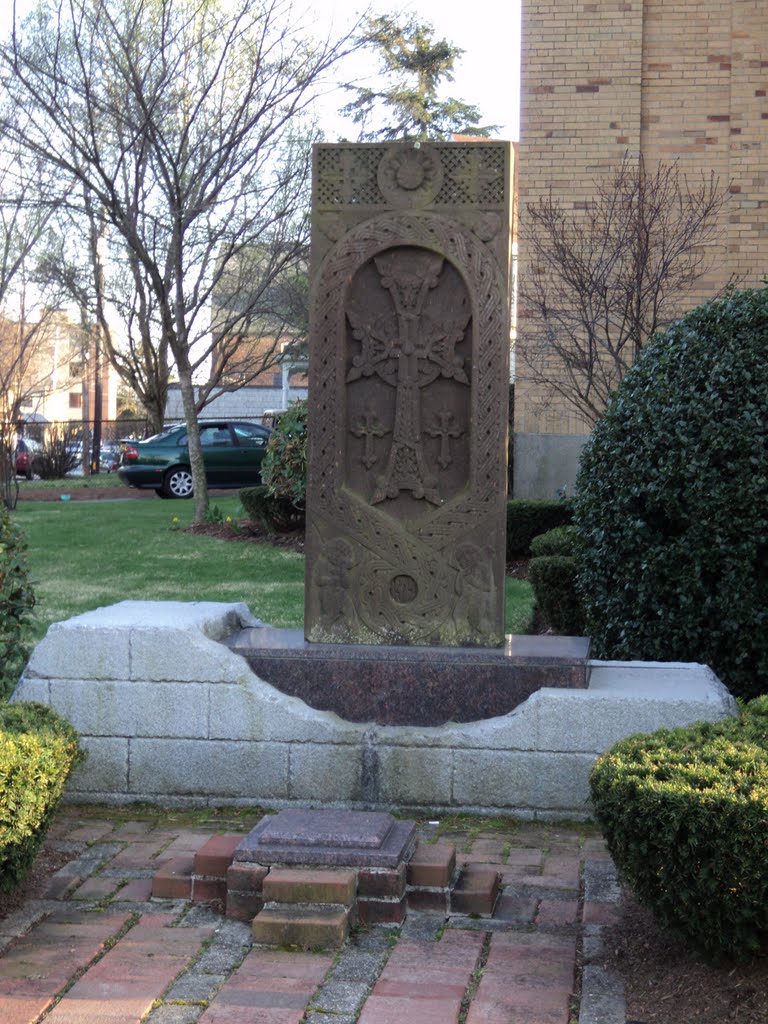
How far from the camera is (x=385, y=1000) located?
3402mm

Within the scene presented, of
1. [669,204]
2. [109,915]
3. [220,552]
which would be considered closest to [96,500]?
[220,552]

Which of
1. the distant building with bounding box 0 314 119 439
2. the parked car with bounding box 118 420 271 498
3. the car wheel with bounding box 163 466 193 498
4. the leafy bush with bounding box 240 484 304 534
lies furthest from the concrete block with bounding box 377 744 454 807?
the car wheel with bounding box 163 466 193 498

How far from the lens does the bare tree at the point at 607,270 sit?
13.0 m

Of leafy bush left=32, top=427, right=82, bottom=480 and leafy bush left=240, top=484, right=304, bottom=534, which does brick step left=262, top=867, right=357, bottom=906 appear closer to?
leafy bush left=240, top=484, right=304, bottom=534

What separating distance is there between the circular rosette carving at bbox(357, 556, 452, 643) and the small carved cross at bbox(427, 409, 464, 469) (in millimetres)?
455

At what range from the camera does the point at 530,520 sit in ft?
44.4

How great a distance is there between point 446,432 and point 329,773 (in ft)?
5.23

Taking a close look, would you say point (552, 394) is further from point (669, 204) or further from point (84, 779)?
point (84, 779)

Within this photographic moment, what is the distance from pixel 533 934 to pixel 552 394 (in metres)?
12.9

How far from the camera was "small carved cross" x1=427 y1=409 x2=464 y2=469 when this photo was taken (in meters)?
5.54

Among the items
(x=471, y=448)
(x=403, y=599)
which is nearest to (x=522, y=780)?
(x=403, y=599)

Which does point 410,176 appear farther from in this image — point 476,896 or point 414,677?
point 476,896

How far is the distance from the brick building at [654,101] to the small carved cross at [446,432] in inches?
426

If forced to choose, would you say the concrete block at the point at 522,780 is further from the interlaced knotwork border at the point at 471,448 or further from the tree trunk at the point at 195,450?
the tree trunk at the point at 195,450
